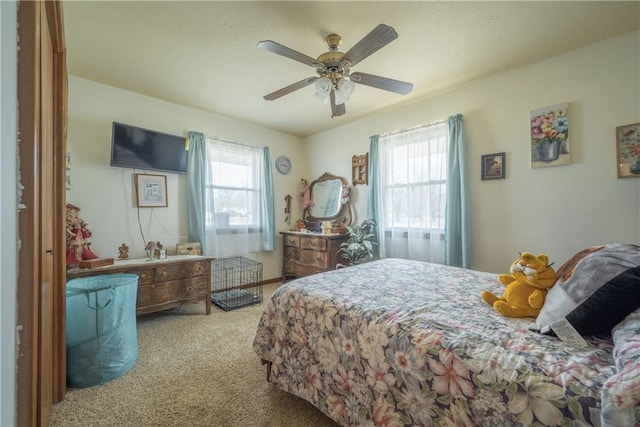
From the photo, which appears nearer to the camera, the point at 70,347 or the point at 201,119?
the point at 70,347

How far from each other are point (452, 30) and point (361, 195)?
2203 mm

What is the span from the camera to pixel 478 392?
0.85 m

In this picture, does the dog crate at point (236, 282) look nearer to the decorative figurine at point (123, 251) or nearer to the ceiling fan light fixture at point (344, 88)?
the decorative figurine at point (123, 251)

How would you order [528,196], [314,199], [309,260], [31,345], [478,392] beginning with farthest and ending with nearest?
1. [314,199]
2. [309,260]
3. [528,196]
4. [478,392]
5. [31,345]

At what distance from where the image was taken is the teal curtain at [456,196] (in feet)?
8.95

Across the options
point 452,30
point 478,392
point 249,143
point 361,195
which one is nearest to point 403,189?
point 361,195

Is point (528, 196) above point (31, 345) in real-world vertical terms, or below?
above

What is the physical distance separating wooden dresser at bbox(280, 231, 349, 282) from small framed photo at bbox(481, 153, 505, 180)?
1.82 metres

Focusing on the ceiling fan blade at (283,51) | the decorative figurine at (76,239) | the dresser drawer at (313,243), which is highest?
the ceiling fan blade at (283,51)

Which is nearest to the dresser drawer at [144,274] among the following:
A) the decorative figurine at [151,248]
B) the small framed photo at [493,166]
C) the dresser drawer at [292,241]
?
the decorative figurine at [151,248]

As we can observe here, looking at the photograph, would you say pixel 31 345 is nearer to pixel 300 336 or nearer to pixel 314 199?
pixel 300 336

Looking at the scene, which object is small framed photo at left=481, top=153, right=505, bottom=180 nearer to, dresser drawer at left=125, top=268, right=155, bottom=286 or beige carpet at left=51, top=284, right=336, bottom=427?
beige carpet at left=51, top=284, right=336, bottom=427

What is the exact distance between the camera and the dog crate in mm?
3336

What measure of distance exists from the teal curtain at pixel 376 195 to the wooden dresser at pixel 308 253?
47 centimetres
